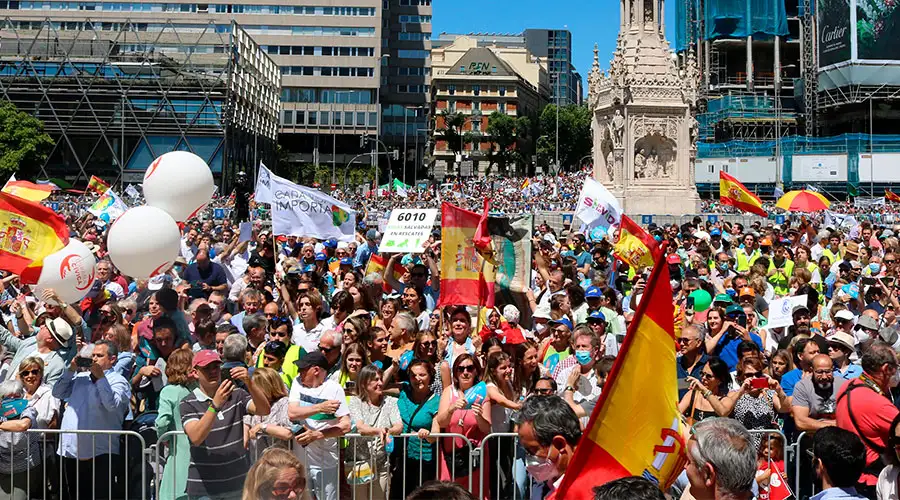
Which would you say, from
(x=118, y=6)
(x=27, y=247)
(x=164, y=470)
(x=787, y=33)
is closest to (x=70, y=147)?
(x=118, y=6)

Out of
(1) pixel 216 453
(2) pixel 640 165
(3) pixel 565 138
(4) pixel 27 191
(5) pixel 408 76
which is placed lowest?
(1) pixel 216 453

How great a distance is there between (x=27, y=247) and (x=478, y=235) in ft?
14.7

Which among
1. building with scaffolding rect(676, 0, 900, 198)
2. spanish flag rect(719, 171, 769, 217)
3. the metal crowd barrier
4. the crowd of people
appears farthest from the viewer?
building with scaffolding rect(676, 0, 900, 198)

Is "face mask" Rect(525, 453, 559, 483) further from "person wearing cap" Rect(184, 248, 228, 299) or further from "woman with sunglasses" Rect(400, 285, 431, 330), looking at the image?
"person wearing cap" Rect(184, 248, 228, 299)

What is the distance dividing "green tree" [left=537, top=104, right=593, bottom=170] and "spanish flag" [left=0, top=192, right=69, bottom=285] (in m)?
101

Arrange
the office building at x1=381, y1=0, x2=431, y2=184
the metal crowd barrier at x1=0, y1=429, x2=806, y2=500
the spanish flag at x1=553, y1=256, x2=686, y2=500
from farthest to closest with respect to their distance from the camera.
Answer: the office building at x1=381, y1=0, x2=431, y2=184
the metal crowd barrier at x1=0, y1=429, x2=806, y2=500
the spanish flag at x1=553, y1=256, x2=686, y2=500

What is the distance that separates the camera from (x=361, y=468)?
6.57 meters

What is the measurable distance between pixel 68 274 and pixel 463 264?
3.83m

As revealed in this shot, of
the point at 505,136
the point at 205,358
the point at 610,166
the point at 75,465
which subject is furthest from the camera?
the point at 505,136

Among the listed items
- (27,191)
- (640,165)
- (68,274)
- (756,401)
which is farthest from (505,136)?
(756,401)

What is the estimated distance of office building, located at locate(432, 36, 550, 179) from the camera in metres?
112

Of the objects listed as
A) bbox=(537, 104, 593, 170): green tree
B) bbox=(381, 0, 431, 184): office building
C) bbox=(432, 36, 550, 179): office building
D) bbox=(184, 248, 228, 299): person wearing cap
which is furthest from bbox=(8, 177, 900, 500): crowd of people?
bbox=(537, 104, 593, 170): green tree

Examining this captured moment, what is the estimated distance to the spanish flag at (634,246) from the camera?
44.7 feet

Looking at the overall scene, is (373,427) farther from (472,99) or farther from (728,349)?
(472,99)
